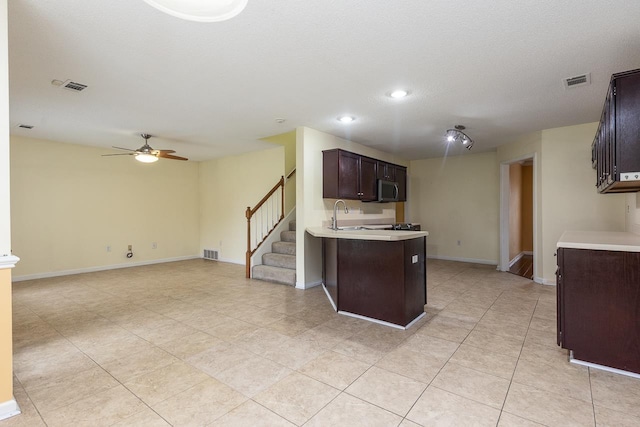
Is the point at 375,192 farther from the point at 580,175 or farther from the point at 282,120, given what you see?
the point at 580,175

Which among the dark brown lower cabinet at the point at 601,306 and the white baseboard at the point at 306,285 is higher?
the dark brown lower cabinet at the point at 601,306

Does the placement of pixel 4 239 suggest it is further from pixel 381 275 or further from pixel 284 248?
pixel 284 248

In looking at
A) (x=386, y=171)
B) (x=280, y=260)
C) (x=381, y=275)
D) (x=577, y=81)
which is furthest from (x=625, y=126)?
(x=280, y=260)

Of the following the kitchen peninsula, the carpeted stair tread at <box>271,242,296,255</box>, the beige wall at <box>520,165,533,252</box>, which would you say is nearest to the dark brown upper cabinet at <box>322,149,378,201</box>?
the carpeted stair tread at <box>271,242,296,255</box>

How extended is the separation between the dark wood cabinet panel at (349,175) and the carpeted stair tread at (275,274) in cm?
141

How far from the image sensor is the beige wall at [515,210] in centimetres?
685

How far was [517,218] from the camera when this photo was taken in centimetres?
770

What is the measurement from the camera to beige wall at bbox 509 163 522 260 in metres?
6.85

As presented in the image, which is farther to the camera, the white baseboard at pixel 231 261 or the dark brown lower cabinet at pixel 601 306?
the white baseboard at pixel 231 261

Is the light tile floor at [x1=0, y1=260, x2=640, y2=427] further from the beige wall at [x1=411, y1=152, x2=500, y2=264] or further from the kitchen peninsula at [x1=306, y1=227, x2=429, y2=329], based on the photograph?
the beige wall at [x1=411, y1=152, x2=500, y2=264]

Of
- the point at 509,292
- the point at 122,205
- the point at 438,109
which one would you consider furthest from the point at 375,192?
the point at 122,205

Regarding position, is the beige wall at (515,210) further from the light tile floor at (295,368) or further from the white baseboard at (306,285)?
the white baseboard at (306,285)

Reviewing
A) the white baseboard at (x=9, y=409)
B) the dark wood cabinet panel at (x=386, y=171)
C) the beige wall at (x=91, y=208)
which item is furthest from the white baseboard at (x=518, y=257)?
the beige wall at (x=91, y=208)

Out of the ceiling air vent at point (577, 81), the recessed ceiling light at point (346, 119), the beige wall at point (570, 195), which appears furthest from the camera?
the beige wall at point (570, 195)
